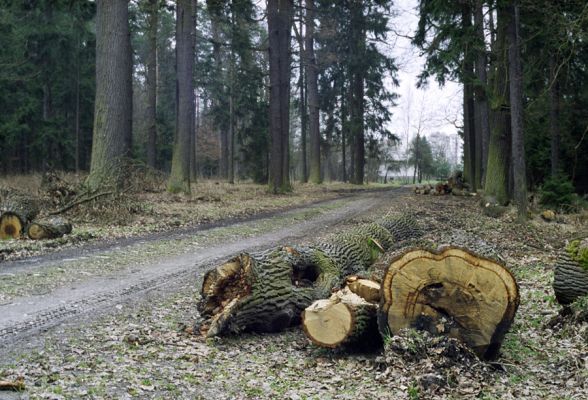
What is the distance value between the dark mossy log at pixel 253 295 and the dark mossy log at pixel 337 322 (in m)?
0.63

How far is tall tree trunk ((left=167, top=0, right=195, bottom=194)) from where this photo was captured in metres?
18.6

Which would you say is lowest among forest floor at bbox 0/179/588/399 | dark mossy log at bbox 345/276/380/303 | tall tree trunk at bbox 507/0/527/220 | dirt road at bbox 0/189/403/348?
forest floor at bbox 0/179/588/399

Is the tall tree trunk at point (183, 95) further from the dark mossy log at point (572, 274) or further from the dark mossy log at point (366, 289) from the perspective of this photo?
the dark mossy log at point (572, 274)

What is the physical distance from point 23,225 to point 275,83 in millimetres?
13986

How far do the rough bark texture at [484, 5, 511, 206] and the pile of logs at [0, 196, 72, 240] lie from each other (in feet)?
41.0

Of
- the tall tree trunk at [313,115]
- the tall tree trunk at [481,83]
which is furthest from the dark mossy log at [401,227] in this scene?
the tall tree trunk at [313,115]

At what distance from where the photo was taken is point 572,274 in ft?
17.6

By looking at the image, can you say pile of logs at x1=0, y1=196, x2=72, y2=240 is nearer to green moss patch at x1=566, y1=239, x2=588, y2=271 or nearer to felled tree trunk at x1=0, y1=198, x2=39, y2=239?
felled tree trunk at x1=0, y1=198, x2=39, y2=239

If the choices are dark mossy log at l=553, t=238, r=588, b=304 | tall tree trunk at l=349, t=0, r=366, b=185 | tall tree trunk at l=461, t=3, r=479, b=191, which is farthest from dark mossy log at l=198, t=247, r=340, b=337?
tall tree trunk at l=349, t=0, r=366, b=185

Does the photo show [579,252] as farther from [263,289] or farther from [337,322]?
[263,289]

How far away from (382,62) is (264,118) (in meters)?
9.15

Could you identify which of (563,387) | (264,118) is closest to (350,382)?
(563,387)

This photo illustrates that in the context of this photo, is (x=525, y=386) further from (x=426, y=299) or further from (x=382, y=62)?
(x=382, y=62)

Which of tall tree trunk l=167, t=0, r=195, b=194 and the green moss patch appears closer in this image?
the green moss patch
